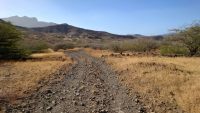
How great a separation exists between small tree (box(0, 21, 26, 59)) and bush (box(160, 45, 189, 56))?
80.6 ft

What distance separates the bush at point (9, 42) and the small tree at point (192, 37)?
25693mm

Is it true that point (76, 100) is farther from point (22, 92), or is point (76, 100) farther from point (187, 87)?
point (187, 87)

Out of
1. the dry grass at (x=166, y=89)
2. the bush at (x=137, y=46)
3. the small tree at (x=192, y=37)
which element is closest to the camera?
the dry grass at (x=166, y=89)

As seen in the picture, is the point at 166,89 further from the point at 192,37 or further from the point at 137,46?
the point at 137,46

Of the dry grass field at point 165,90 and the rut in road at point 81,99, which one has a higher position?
the dry grass field at point 165,90

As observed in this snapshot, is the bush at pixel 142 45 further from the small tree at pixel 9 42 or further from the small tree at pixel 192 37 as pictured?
the small tree at pixel 9 42

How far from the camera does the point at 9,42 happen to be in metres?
46.6

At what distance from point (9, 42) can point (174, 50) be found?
27.7 metres

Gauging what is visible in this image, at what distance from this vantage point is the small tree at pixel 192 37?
53.9m

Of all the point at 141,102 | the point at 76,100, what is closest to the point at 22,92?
the point at 76,100

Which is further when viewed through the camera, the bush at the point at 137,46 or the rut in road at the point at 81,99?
the bush at the point at 137,46

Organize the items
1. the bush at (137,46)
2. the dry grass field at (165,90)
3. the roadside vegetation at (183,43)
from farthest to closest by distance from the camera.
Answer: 1. the bush at (137,46)
2. the roadside vegetation at (183,43)
3. the dry grass field at (165,90)

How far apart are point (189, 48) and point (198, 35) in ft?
11.1

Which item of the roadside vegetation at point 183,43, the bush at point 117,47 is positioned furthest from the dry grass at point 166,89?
the bush at point 117,47
